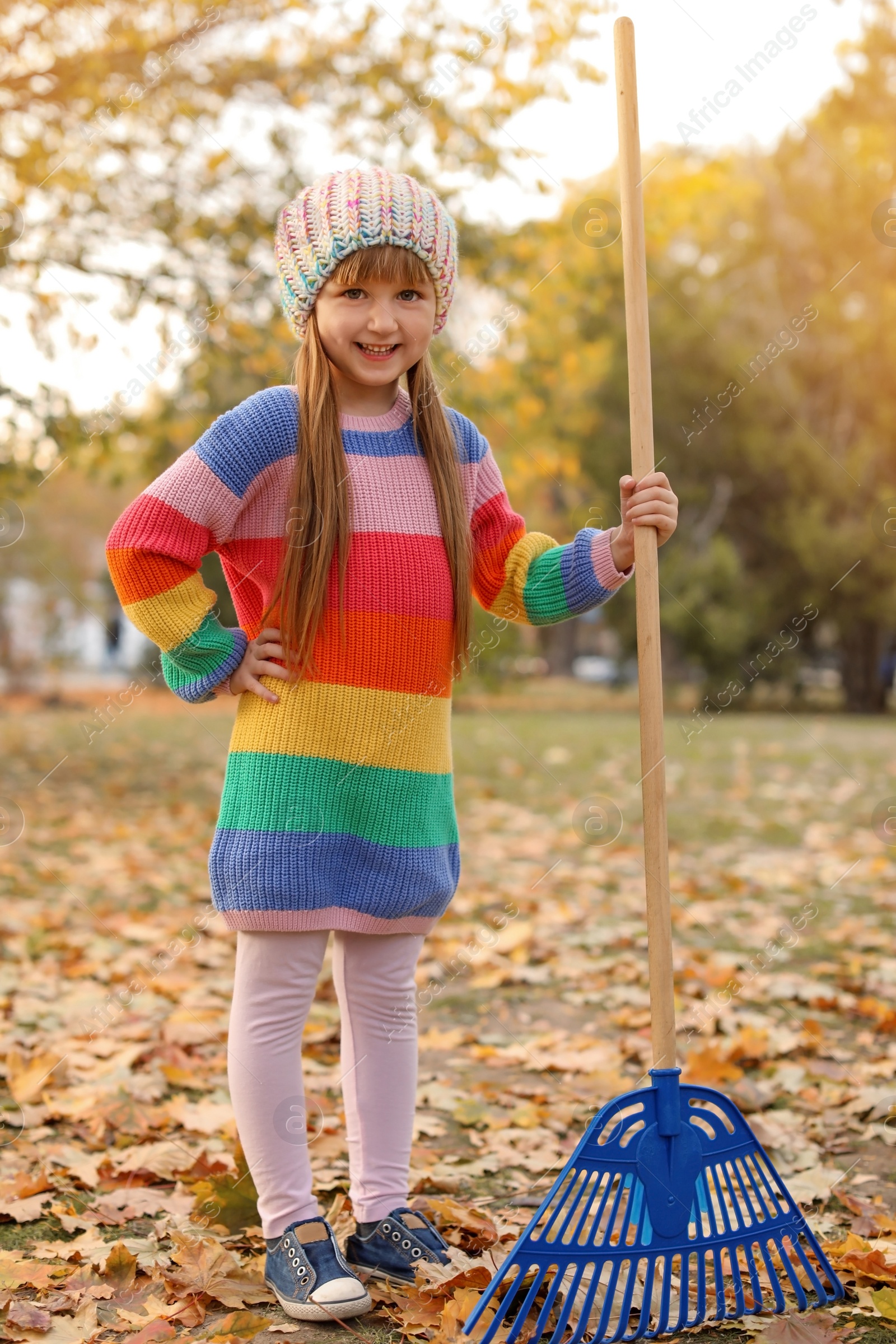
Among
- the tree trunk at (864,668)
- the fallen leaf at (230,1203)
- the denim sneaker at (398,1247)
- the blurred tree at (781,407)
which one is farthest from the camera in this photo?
the tree trunk at (864,668)

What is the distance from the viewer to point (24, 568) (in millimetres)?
18359

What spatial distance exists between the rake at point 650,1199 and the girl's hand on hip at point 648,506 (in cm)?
2

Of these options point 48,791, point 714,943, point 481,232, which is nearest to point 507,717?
point 48,791

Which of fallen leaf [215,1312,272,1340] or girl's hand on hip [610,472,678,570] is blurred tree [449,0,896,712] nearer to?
girl's hand on hip [610,472,678,570]

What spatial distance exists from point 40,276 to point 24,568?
1238 centimetres

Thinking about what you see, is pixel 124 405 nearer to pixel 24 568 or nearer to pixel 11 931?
pixel 11 931

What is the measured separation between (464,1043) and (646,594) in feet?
6.17

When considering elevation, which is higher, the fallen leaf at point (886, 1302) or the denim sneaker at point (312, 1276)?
the denim sneaker at point (312, 1276)

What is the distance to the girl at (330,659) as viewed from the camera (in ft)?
6.72

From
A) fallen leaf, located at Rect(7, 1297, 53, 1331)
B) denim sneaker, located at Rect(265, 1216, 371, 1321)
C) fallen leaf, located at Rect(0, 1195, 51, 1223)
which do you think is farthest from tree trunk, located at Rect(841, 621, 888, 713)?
fallen leaf, located at Rect(7, 1297, 53, 1331)

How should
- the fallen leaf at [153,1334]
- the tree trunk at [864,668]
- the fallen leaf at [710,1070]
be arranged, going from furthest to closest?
the tree trunk at [864,668] → the fallen leaf at [710,1070] → the fallen leaf at [153,1334]

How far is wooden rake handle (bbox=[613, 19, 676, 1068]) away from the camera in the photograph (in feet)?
6.89

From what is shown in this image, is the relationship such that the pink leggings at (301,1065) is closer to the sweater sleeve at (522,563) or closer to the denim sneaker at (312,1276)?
the denim sneaker at (312,1276)

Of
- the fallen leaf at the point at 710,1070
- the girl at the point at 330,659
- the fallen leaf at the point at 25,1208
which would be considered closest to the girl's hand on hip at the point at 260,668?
the girl at the point at 330,659
